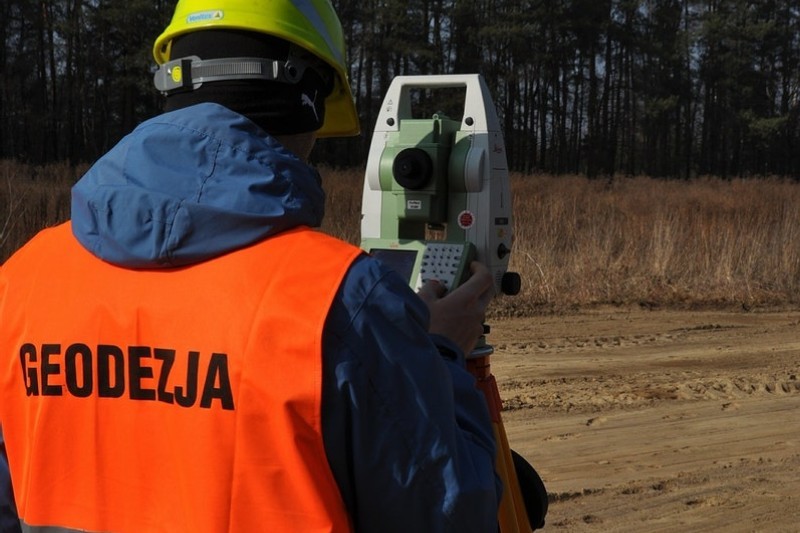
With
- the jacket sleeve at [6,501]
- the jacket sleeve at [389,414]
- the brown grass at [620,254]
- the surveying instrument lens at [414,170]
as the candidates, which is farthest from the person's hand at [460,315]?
the brown grass at [620,254]

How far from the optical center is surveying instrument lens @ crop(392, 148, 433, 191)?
2314mm

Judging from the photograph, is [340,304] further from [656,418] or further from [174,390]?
[656,418]

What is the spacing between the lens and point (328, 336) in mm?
992

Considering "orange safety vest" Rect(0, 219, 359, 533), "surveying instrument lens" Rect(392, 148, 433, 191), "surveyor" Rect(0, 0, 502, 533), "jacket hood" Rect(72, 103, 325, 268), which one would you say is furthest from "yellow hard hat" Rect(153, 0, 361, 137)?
"surveying instrument lens" Rect(392, 148, 433, 191)

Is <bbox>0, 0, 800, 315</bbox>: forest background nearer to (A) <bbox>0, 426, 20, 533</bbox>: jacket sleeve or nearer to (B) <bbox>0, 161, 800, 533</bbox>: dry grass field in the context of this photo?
(B) <bbox>0, 161, 800, 533</bbox>: dry grass field

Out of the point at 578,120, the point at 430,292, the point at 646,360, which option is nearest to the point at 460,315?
the point at 430,292

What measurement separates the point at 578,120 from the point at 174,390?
4713cm

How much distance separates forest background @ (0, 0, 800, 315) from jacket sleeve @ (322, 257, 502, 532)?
24.8 ft

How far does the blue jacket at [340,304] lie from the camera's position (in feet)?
3.29

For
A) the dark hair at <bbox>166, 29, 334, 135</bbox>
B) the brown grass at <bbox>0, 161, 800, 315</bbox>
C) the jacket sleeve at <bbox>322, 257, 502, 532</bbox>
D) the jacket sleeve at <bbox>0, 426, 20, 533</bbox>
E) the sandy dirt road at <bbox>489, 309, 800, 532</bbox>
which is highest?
the dark hair at <bbox>166, 29, 334, 135</bbox>

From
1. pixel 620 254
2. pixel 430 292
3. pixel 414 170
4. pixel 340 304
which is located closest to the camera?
pixel 340 304

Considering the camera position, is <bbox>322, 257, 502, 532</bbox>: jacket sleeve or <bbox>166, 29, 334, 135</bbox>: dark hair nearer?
<bbox>322, 257, 502, 532</bbox>: jacket sleeve

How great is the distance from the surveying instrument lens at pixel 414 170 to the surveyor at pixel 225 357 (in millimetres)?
1132

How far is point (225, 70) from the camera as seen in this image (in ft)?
3.80
